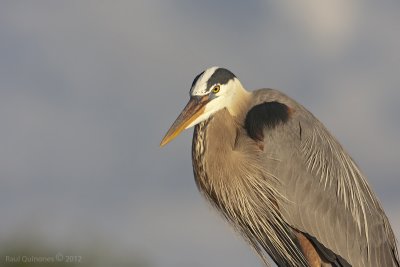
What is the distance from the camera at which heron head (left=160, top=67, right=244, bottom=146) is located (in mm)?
29016

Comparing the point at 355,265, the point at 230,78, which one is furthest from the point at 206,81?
the point at 355,265

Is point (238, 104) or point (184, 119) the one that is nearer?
point (184, 119)

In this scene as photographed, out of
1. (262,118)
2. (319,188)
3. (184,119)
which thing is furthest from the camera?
(319,188)

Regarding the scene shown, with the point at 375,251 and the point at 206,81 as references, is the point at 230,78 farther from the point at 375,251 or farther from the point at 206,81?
the point at 375,251

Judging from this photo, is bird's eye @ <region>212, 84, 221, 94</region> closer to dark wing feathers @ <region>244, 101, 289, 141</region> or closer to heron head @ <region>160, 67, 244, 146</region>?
heron head @ <region>160, 67, 244, 146</region>

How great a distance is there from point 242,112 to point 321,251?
1.48 m

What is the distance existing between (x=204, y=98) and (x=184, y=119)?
0.88 ft

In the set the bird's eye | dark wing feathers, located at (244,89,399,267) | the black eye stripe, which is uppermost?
the black eye stripe

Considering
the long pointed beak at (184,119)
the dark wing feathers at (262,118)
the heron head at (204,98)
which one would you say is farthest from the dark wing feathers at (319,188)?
the long pointed beak at (184,119)

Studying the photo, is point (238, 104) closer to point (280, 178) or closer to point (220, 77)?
point (220, 77)

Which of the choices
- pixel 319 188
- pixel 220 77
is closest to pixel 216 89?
pixel 220 77

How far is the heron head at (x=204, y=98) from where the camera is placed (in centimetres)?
2902

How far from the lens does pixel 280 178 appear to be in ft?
96.4

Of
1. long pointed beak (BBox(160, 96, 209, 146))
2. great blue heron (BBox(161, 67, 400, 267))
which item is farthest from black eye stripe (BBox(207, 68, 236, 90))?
long pointed beak (BBox(160, 96, 209, 146))
